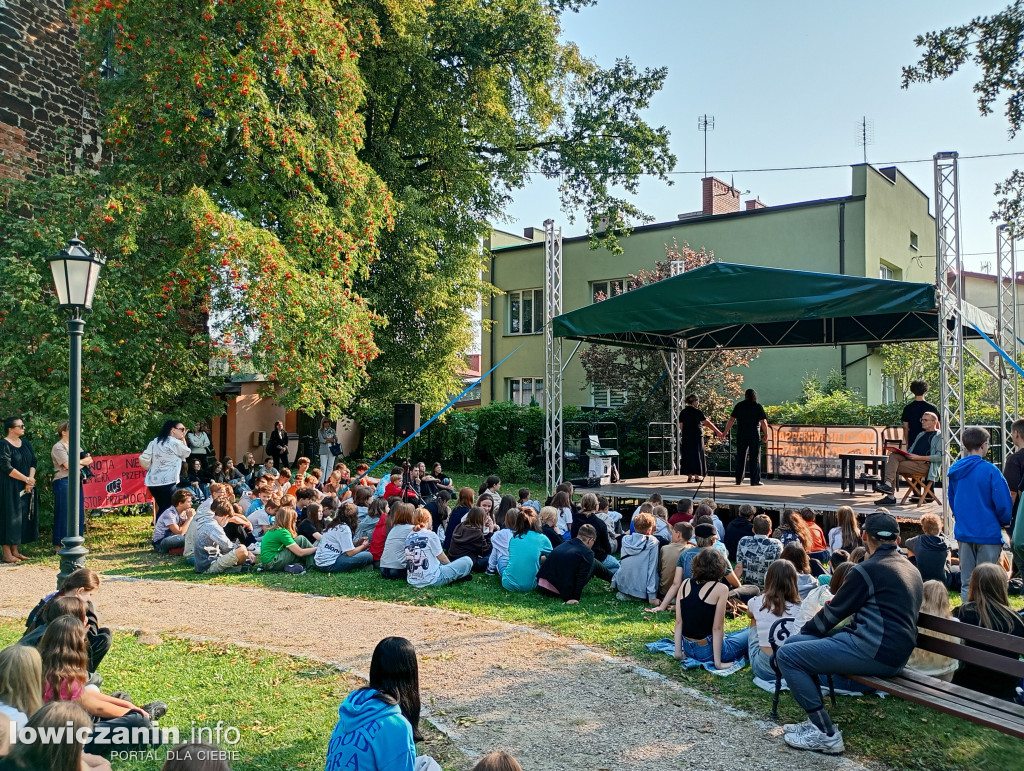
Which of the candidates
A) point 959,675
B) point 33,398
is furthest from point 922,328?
point 33,398

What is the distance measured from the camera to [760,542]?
7.49 m

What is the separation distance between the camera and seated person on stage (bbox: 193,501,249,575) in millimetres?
9531

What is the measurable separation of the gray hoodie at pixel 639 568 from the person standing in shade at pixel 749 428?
6.38 metres

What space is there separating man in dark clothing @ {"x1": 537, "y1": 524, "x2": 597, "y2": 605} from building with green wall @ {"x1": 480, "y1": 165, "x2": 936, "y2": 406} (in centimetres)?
1569

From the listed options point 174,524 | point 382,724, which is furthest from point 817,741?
point 174,524

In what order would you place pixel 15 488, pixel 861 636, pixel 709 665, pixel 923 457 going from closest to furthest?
pixel 861 636 → pixel 709 665 → pixel 15 488 → pixel 923 457

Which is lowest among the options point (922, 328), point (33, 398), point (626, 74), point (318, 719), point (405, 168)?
point (318, 719)

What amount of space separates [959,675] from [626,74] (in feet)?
59.0

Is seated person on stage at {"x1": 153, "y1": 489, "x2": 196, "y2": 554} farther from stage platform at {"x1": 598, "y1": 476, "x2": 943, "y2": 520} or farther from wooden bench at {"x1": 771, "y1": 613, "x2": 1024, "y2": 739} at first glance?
wooden bench at {"x1": 771, "y1": 613, "x2": 1024, "y2": 739}

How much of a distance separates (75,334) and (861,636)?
6738 millimetres

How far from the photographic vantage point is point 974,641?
4414 mm

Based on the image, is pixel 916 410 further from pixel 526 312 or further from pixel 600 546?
pixel 526 312

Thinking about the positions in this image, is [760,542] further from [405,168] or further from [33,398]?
[405,168]

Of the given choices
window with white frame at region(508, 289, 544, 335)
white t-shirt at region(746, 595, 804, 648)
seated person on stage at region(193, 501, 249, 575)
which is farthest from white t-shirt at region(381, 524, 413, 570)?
window with white frame at region(508, 289, 544, 335)
